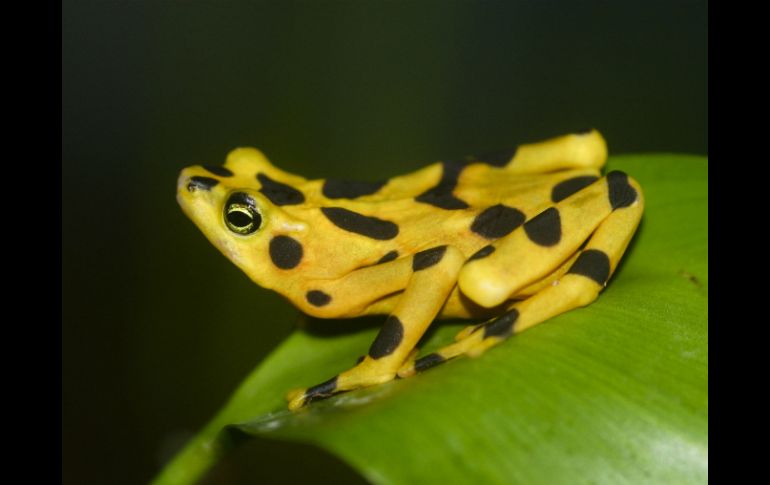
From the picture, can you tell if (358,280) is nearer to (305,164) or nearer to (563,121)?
(305,164)

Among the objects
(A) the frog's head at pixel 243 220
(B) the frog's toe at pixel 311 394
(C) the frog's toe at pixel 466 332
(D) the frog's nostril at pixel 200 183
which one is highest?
(D) the frog's nostril at pixel 200 183

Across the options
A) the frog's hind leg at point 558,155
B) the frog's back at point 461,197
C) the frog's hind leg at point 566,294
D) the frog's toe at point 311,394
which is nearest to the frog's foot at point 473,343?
the frog's hind leg at point 566,294

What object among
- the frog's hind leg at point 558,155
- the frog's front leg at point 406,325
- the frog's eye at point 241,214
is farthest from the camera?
the frog's hind leg at point 558,155

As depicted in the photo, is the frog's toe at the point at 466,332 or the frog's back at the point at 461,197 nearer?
the frog's toe at the point at 466,332

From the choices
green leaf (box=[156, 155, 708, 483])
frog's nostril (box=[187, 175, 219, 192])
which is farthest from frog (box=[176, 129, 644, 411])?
green leaf (box=[156, 155, 708, 483])

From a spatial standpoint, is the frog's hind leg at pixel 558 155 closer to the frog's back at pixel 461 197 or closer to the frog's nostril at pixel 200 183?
the frog's back at pixel 461 197

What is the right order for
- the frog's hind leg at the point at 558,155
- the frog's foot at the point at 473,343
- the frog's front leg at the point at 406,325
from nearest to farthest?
the frog's foot at the point at 473,343
the frog's front leg at the point at 406,325
the frog's hind leg at the point at 558,155

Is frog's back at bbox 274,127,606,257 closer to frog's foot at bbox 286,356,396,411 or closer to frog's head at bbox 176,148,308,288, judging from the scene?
frog's head at bbox 176,148,308,288
